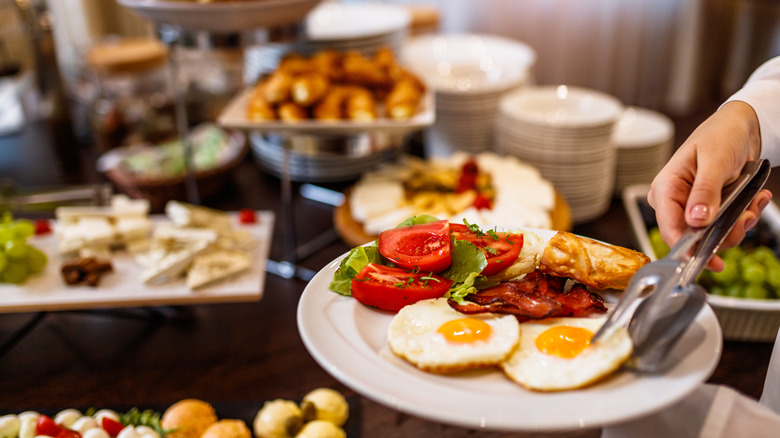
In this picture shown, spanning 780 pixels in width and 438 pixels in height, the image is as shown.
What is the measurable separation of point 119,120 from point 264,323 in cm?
190

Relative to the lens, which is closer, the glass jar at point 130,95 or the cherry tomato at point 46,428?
the cherry tomato at point 46,428

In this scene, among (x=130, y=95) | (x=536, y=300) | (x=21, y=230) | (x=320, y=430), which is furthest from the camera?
(x=130, y=95)

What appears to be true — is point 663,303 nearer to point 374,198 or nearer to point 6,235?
point 374,198

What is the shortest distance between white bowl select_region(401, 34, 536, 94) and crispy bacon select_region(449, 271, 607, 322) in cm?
192

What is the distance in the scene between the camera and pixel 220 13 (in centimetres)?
168

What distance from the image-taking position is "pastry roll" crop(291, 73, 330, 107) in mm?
1952

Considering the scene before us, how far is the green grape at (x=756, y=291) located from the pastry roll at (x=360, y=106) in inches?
45.6

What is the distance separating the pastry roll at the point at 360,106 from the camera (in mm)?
1915

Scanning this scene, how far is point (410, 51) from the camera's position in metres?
3.01

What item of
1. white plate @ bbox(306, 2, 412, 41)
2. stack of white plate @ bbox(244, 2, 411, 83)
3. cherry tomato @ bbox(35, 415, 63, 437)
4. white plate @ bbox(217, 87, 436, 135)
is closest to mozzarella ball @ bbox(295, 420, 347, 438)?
cherry tomato @ bbox(35, 415, 63, 437)

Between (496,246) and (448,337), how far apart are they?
174mm

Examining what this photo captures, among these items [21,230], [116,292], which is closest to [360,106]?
[116,292]

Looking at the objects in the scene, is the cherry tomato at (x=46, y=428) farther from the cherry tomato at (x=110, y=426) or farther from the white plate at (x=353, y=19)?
the white plate at (x=353, y=19)

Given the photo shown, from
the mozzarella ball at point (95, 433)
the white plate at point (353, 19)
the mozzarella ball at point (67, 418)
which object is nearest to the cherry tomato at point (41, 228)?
the mozzarella ball at point (67, 418)
